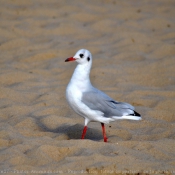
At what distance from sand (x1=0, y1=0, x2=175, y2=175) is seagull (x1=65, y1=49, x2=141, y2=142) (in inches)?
12.0

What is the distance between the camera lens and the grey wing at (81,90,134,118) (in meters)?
4.98

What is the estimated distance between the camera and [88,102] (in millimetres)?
4973

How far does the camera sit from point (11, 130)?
510cm

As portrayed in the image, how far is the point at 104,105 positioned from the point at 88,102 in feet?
0.63

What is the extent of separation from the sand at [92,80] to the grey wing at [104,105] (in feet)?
1.06

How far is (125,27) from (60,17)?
1331mm

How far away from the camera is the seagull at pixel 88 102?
16.3 feet

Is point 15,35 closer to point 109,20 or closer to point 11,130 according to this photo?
point 109,20

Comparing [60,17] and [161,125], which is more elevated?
[60,17]

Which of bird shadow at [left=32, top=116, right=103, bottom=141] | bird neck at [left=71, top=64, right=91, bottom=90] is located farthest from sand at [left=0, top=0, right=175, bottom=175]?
bird neck at [left=71, top=64, right=91, bottom=90]

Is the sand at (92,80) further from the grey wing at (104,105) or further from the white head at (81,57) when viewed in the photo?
the white head at (81,57)

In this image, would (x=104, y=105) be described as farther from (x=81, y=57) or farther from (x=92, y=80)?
(x=92, y=80)

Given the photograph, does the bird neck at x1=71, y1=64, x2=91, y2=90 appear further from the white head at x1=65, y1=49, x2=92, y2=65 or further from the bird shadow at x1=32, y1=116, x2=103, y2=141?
the bird shadow at x1=32, y1=116, x2=103, y2=141

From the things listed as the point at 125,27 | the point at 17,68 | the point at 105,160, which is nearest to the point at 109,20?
the point at 125,27
